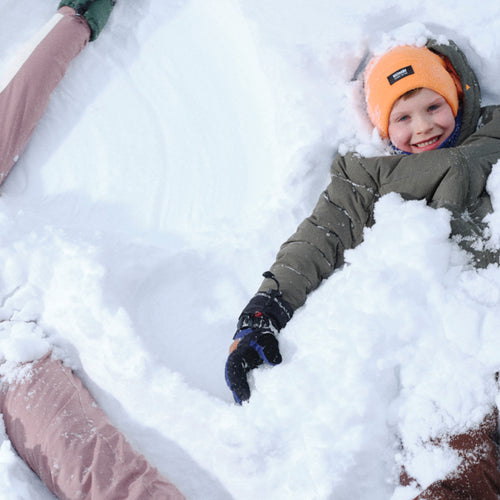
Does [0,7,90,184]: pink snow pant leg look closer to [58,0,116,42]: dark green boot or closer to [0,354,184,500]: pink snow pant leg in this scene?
[58,0,116,42]: dark green boot

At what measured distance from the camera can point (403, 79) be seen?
4.52 feet

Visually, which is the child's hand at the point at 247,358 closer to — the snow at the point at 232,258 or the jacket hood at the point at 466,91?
the snow at the point at 232,258

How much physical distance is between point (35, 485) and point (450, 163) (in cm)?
123

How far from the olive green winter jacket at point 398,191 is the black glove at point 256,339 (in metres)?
0.05

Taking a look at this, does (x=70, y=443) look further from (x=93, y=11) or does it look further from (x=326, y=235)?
(x=93, y=11)

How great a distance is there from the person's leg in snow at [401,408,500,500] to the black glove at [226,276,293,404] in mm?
367

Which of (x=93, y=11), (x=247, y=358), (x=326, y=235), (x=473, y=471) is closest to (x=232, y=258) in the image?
(x=326, y=235)

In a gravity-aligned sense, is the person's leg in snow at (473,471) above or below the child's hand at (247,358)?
below

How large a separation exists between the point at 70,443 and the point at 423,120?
3.87 feet

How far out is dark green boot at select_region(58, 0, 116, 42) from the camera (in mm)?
1662

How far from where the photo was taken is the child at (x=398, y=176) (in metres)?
1.20


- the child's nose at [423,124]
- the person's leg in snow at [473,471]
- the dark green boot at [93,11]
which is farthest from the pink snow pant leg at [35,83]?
the person's leg in snow at [473,471]

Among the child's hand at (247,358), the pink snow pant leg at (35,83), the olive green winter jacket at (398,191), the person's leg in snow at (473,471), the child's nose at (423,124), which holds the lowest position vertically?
the person's leg in snow at (473,471)

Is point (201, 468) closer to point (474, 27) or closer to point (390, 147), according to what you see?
point (390, 147)
